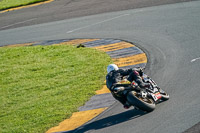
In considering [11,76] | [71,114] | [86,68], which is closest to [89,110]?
[71,114]

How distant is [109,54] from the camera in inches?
607

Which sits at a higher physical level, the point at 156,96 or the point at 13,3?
the point at 13,3

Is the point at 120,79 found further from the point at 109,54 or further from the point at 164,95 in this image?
the point at 109,54

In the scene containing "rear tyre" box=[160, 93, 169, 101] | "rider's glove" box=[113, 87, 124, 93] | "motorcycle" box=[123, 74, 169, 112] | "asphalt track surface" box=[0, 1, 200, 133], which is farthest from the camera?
"rear tyre" box=[160, 93, 169, 101]

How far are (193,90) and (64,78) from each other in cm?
491

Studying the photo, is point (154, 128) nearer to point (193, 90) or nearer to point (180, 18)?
point (193, 90)

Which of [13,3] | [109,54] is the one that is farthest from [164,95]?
[13,3]

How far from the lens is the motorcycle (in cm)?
925

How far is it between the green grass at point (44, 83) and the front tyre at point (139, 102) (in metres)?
2.11

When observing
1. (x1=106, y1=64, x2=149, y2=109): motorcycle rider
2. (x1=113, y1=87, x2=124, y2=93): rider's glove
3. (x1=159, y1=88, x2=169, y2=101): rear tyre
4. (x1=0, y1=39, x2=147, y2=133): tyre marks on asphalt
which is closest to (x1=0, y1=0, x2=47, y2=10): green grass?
(x1=0, y1=39, x2=147, y2=133): tyre marks on asphalt

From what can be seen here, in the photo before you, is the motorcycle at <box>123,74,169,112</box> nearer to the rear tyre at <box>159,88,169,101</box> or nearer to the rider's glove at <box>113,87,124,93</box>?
the rear tyre at <box>159,88,169,101</box>

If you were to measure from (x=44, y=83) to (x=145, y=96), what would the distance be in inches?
192

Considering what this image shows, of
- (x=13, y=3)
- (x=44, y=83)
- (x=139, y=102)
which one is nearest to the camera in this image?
(x=139, y=102)

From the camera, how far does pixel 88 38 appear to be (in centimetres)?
1838
